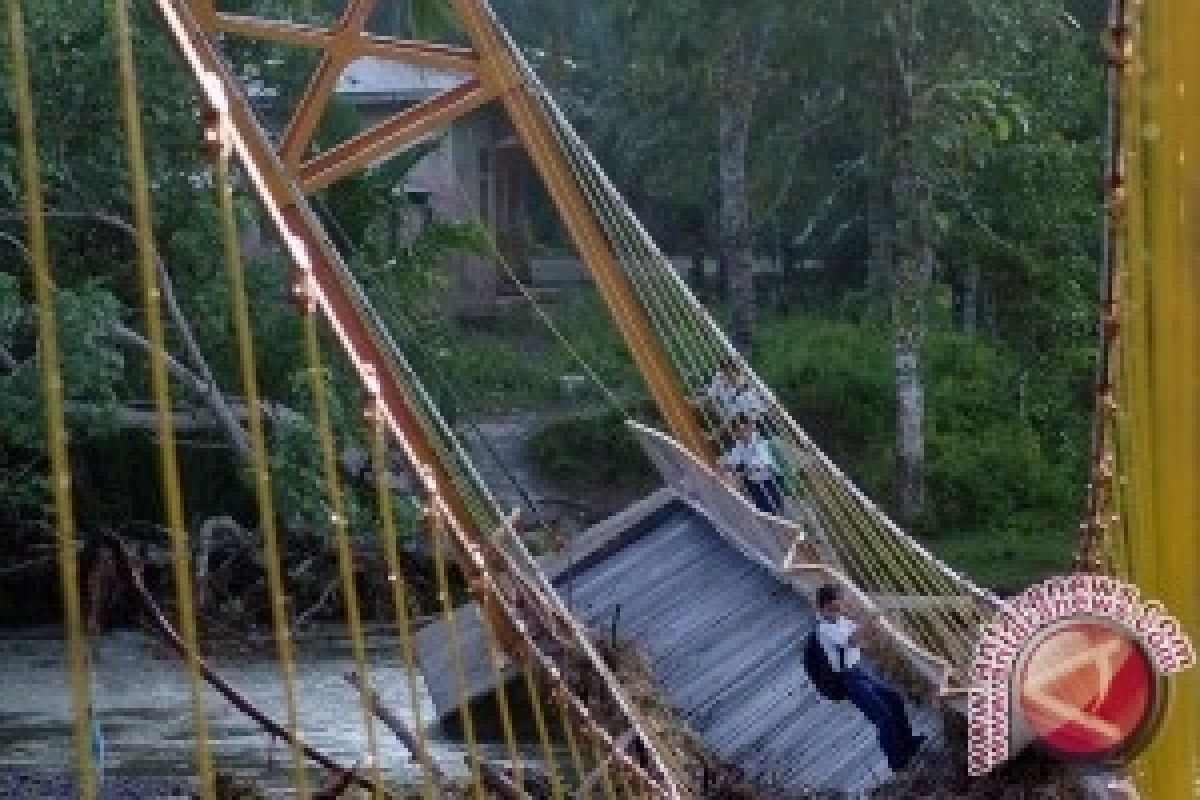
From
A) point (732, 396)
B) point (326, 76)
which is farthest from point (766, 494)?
point (326, 76)

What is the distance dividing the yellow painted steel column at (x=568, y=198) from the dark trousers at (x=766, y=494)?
0.55 meters

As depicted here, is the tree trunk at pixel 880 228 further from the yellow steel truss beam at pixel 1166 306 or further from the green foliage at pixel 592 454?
the yellow steel truss beam at pixel 1166 306

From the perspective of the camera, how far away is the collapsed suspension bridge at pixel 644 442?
262 centimetres

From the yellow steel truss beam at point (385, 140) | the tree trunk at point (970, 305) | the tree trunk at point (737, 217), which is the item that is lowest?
the tree trunk at point (970, 305)

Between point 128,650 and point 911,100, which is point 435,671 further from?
point 911,100

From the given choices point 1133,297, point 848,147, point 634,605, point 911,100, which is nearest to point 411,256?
point 911,100

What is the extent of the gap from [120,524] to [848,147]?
8.85 metres

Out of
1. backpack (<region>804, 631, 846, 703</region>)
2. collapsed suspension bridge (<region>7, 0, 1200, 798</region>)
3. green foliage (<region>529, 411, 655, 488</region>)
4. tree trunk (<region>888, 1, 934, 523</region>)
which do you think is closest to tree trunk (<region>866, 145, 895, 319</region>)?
tree trunk (<region>888, 1, 934, 523</region>)

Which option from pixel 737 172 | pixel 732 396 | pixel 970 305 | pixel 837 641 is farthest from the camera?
pixel 970 305

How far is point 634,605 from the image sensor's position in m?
11.2

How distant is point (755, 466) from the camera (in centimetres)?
1145

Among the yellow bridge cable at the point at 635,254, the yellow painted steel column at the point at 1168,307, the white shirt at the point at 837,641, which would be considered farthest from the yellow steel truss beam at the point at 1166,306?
the yellow bridge cable at the point at 635,254

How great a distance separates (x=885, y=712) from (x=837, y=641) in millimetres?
352

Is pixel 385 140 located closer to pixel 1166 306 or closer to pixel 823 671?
pixel 823 671
